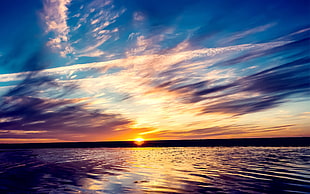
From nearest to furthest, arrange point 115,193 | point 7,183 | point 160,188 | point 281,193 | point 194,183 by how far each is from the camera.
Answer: point 281,193, point 115,193, point 160,188, point 194,183, point 7,183

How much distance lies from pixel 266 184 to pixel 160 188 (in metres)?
6.26

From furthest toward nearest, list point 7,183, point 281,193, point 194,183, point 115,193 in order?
point 7,183 < point 194,183 < point 115,193 < point 281,193

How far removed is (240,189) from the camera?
456 inches

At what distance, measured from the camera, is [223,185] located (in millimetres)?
12508

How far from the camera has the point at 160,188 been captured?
12102 mm

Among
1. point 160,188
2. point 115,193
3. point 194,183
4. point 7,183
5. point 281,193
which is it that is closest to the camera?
point 281,193

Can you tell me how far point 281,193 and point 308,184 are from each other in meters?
2.96

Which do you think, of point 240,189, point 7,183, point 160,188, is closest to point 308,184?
point 240,189

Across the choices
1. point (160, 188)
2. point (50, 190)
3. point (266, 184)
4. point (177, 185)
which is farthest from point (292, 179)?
point (50, 190)

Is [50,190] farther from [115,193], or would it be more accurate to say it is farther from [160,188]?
[160,188]

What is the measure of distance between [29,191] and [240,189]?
11593 mm

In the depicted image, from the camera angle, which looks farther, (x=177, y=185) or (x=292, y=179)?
(x=292, y=179)

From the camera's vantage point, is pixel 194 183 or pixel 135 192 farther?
pixel 194 183

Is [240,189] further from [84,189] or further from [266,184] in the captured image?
[84,189]
